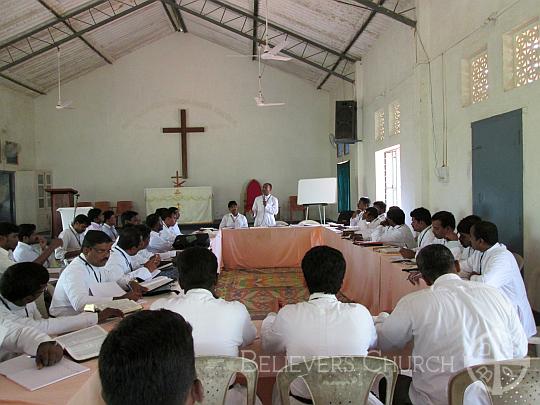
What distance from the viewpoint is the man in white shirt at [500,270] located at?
10.5 feet

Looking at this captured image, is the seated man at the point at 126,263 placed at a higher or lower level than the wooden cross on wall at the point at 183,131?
lower

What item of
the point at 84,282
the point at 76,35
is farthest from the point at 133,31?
the point at 84,282

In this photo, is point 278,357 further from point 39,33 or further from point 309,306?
point 39,33

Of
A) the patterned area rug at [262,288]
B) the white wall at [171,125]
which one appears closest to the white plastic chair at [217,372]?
the patterned area rug at [262,288]

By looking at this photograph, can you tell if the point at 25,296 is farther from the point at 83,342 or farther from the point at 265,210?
the point at 265,210

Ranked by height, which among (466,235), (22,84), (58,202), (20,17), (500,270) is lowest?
(500,270)

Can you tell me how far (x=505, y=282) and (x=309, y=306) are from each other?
6.33 ft

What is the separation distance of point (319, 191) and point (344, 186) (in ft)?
5.64

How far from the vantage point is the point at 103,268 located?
10.6 ft

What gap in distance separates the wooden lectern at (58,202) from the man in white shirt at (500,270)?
877cm

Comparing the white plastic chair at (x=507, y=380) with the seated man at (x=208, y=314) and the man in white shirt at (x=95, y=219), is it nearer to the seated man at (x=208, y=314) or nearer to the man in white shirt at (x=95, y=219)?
the seated man at (x=208, y=314)

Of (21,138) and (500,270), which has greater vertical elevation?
(21,138)

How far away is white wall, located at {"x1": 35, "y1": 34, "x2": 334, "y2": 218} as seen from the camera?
527 inches

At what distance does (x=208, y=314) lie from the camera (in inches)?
81.6
